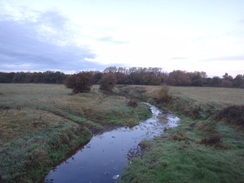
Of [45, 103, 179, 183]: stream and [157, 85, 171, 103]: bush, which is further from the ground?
[157, 85, 171, 103]: bush

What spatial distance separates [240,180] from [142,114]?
19993 mm

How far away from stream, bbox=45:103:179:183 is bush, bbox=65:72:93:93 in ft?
73.3

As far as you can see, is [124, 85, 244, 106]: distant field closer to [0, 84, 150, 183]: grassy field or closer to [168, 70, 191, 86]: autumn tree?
[0, 84, 150, 183]: grassy field

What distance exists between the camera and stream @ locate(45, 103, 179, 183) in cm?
1056

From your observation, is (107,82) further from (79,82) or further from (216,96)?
(216,96)

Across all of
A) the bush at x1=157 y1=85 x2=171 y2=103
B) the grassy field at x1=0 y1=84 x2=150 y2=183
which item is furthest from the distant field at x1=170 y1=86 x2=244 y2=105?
the grassy field at x1=0 y1=84 x2=150 y2=183

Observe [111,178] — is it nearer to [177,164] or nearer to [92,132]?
[177,164]

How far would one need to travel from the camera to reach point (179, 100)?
3625cm

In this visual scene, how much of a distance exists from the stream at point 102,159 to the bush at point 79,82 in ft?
73.3

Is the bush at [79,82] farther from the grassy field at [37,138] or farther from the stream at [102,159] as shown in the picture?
the stream at [102,159]

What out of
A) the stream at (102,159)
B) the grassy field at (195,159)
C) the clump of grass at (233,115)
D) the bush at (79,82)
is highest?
the bush at (79,82)

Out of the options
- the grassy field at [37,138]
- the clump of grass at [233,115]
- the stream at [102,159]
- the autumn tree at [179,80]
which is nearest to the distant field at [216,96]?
the clump of grass at [233,115]

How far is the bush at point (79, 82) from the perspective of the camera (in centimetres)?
3900

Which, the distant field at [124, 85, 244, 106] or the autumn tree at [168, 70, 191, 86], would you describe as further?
the autumn tree at [168, 70, 191, 86]
